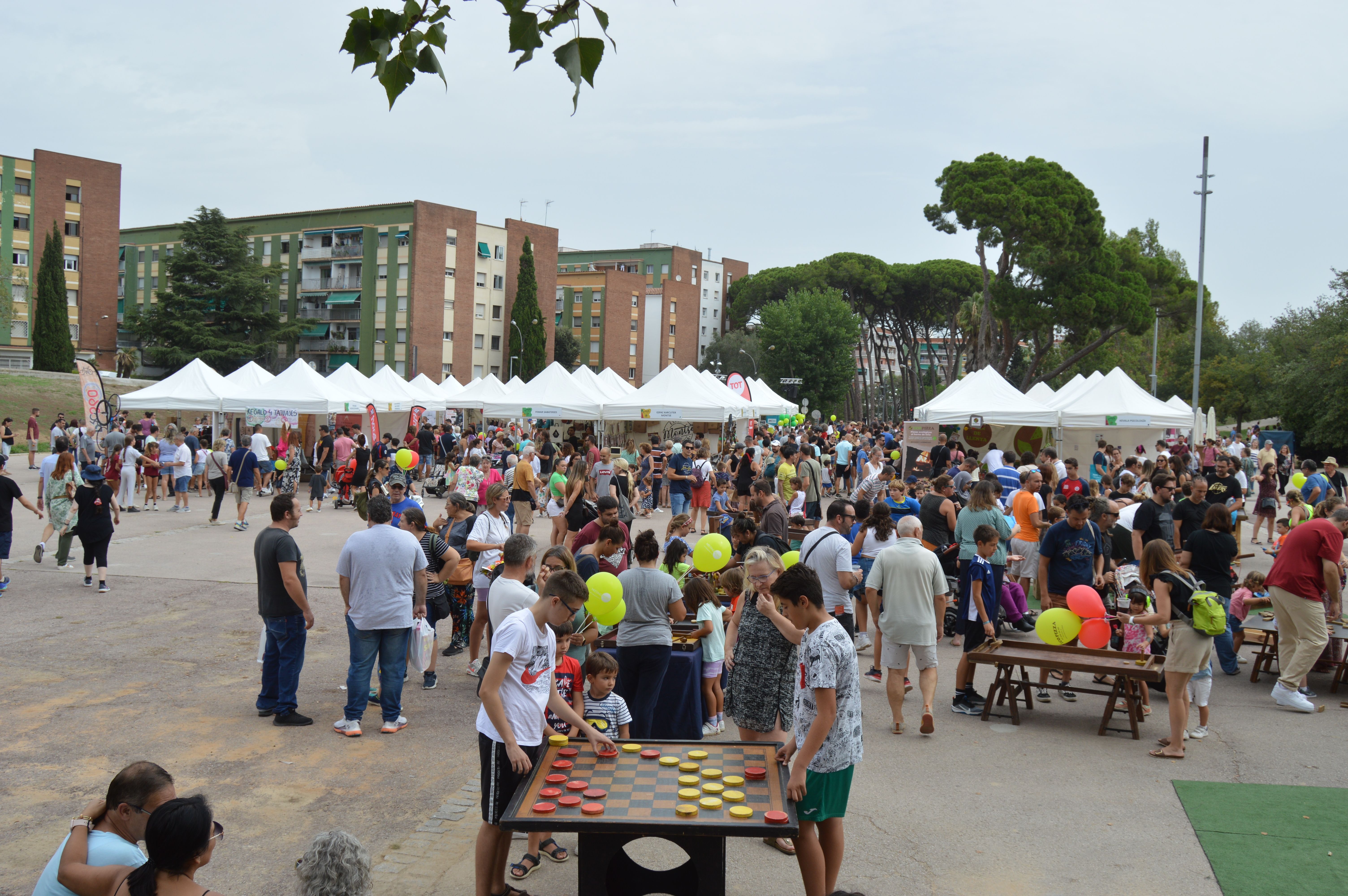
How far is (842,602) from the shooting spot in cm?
721

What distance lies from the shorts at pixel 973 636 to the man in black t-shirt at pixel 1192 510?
299 centimetres

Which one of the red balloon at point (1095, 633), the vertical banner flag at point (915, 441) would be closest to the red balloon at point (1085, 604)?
the red balloon at point (1095, 633)

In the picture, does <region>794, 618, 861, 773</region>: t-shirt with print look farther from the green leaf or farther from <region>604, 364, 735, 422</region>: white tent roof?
<region>604, 364, 735, 422</region>: white tent roof

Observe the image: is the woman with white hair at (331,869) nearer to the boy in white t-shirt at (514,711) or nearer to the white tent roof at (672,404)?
the boy in white t-shirt at (514,711)

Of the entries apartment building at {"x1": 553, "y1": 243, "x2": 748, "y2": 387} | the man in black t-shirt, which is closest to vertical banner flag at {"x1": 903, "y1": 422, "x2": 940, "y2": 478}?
the man in black t-shirt

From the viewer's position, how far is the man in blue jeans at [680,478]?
16359 millimetres

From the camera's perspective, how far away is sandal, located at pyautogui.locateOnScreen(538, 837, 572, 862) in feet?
15.3

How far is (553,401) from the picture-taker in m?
24.2

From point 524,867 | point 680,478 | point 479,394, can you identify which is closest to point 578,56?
point 524,867

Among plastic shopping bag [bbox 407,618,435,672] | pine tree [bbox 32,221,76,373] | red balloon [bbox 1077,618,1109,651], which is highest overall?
pine tree [bbox 32,221,76,373]

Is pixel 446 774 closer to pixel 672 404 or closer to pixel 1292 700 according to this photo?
pixel 1292 700

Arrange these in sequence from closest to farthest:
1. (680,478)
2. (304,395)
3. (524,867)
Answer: (524,867) → (680,478) → (304,395)

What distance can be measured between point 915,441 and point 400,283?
48571mm

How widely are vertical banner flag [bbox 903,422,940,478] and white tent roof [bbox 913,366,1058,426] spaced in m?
0.36
